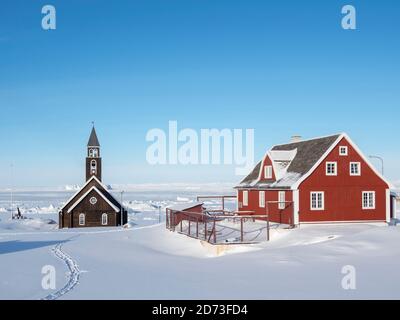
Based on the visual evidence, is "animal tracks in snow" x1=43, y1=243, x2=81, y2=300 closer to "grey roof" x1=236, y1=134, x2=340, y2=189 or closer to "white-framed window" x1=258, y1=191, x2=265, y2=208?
"grey roof" x1=236, y1=134, x2=340, y2=189

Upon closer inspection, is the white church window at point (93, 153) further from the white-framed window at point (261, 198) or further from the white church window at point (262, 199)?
the white church window at point (262, 199)

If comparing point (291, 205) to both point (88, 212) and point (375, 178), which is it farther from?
point (88, 212)

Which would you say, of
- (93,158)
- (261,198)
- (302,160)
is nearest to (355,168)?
(302,160)

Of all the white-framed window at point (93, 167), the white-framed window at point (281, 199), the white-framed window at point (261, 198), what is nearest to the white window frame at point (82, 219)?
the white-framed window at point (93, 167)

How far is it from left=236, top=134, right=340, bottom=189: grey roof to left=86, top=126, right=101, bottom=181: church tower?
66.8 feet

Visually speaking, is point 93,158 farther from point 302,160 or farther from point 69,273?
point 69,273

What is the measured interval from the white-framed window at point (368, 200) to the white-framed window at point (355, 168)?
4.98 feet

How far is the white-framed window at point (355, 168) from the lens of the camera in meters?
35.7

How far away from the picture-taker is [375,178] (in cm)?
3622

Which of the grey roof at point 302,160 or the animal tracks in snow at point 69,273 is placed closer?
the animal tracks in snow at point 69,273

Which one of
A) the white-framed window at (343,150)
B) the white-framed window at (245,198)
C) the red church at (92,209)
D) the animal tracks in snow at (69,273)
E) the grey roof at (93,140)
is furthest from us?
the grey roof at (93,140)
